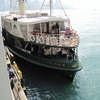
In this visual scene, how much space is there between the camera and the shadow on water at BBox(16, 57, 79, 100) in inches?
523

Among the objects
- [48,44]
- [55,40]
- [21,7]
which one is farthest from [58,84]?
[21,7]

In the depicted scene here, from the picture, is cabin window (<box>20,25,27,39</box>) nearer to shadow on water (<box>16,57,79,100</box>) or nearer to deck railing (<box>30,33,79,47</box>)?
deck railing (<box>30,33,79,47</box>)

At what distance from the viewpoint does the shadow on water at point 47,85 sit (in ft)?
43.6

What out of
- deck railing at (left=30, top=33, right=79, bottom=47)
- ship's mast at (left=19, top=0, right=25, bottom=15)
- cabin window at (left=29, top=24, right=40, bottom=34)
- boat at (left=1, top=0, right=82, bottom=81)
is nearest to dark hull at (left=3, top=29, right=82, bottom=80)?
boat at (left=1, top=0, right=82, bottom=81)

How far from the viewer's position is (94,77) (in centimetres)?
1680

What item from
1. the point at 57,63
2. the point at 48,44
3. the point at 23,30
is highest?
the point at 23,30

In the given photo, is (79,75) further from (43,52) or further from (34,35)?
(34,35)

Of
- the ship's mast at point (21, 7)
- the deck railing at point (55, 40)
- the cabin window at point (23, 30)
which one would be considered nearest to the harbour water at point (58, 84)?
the deck railing at point (55, 40)

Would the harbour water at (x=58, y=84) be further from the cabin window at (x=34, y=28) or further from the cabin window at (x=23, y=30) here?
the cabin window at (x=34, y=28)

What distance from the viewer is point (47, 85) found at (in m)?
14.6

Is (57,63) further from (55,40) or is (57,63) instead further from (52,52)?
(55,40)

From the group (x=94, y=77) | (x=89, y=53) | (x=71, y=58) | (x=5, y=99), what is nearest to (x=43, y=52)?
(x=71, y=58)

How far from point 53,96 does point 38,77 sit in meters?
3.14

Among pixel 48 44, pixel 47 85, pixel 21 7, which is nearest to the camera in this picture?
pixel 47 85
